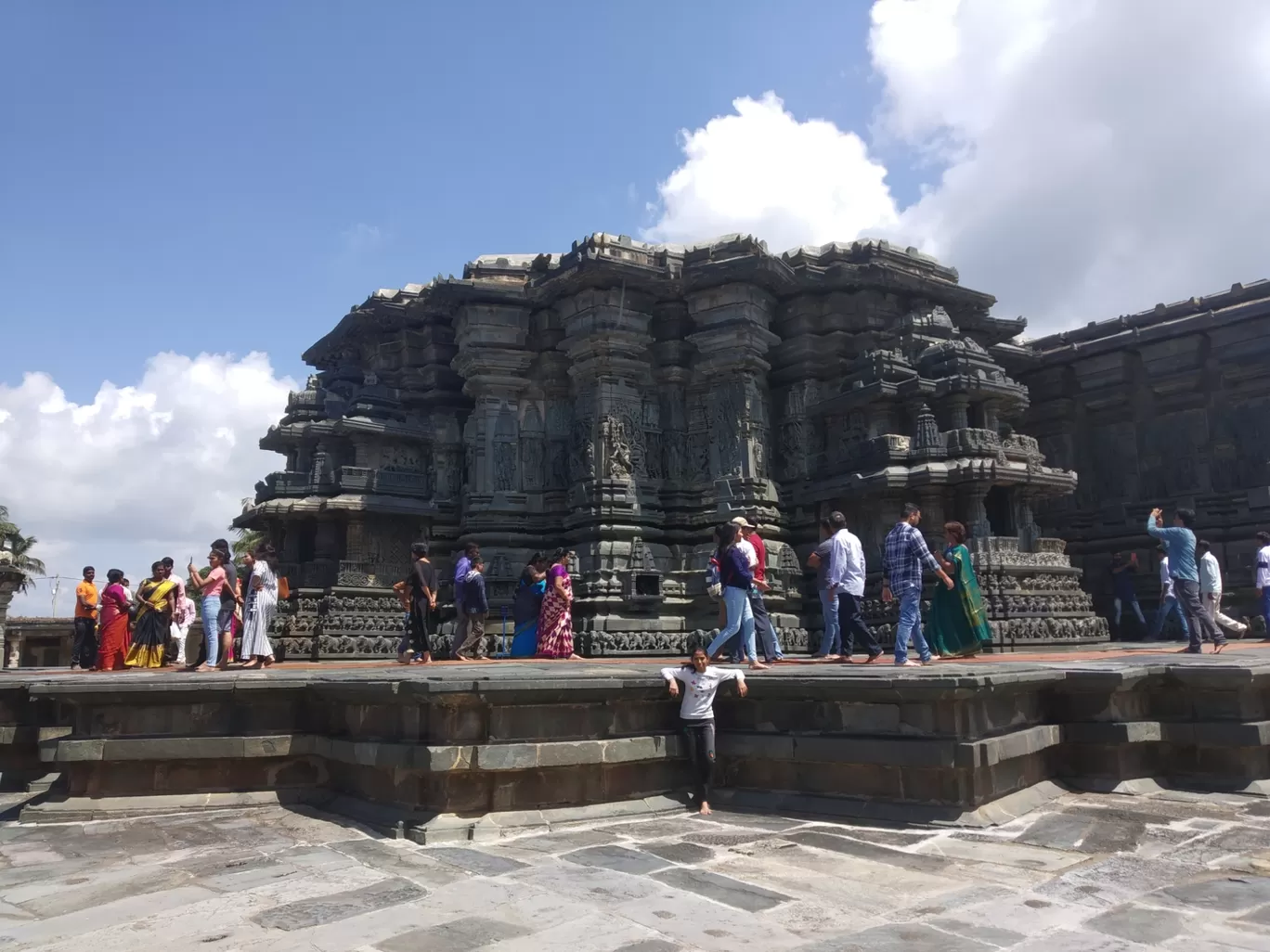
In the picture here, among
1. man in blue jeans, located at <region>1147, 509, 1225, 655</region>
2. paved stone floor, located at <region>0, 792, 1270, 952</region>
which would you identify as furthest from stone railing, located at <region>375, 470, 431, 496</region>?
man in blue jeans, located at <region>1147, 509, 1225, 655</region>

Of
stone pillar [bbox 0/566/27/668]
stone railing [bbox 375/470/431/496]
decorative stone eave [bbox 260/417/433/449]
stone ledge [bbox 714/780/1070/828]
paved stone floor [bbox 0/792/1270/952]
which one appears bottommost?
paved stone floor [bbox 0/792/1270/952]

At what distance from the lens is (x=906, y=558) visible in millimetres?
8961

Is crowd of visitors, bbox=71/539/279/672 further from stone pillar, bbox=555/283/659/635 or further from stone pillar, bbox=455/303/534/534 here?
stone pillar, bbox=455/303/534/534

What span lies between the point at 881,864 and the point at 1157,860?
4.95ft

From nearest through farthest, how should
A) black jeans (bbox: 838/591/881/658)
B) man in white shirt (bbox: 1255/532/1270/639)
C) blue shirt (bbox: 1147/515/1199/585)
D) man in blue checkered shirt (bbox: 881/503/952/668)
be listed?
man in blue checkered shirt (bbox: 881/503/952/668) → black jeans (bbox: 838/591/881/658) → blue shirt (bbox: 1147/515/1199/585) → man in white shirt (bbox: 1255/532/1270/639)

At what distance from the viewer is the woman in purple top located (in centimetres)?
963

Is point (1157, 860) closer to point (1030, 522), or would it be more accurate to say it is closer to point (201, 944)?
point (201, 944)

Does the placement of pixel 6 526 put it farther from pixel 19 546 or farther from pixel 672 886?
pixel 672 886

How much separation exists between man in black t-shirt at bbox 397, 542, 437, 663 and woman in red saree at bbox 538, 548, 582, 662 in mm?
1623

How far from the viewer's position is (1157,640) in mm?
16484

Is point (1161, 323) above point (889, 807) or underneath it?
above

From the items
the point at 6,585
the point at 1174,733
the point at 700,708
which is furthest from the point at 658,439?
the point at 6,585

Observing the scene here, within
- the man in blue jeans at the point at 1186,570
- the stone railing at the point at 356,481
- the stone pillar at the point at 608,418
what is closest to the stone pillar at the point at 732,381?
the stone pillar at the point at 608,418

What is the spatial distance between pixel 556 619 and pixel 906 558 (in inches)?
232
